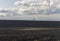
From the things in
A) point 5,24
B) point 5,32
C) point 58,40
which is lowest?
point 58,40

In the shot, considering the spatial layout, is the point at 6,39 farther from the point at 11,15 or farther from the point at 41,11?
the point at 41,11

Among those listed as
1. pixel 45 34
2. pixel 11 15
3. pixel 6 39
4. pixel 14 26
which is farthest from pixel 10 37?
pixel 45 34

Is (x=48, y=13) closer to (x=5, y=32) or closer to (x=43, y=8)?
(x=43, y=8)

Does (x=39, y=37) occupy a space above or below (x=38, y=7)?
below

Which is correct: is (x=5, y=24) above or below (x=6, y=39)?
above

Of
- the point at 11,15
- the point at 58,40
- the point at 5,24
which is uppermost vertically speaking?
the point at 11,15

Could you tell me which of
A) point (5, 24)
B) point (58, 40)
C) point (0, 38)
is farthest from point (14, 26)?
point (58, 40)

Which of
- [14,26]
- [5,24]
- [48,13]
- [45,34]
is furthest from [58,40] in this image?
[5,24]
